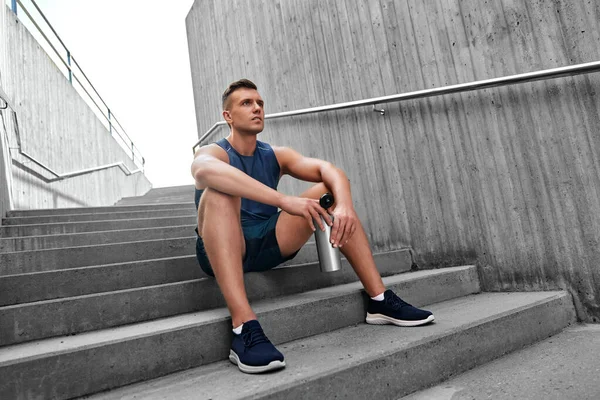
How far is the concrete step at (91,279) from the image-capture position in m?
1.50

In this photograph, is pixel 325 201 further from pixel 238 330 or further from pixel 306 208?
pixel 238 330

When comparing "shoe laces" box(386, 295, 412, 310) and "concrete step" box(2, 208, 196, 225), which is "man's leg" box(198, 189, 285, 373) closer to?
"shoe laces" box(386, 295, 412, 310)

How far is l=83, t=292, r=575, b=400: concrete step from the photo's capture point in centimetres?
101

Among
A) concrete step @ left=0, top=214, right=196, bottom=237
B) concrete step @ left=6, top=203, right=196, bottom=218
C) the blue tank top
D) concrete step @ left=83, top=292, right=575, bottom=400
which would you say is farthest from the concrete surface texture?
concrete step @ left=6, top=203, right=196, bottom=218

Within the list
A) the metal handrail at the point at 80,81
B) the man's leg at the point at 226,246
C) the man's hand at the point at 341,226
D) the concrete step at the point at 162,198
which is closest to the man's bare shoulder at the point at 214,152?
the man's leg at the point at 226,246

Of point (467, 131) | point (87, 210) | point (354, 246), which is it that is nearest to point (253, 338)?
point (354, 246)

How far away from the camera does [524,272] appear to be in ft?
6.02

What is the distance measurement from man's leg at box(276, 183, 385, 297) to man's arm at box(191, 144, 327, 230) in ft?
0.76

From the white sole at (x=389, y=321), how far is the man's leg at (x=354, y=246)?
0.08 meters

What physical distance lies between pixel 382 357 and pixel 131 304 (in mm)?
918

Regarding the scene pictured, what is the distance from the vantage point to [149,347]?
46.1 inches

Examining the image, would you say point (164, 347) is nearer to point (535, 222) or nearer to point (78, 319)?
point (78, 319)

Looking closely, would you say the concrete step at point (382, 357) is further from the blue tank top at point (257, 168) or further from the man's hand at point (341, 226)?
the blue tank top at point (257, 168)


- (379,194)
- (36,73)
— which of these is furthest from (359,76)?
A: (36,73)
